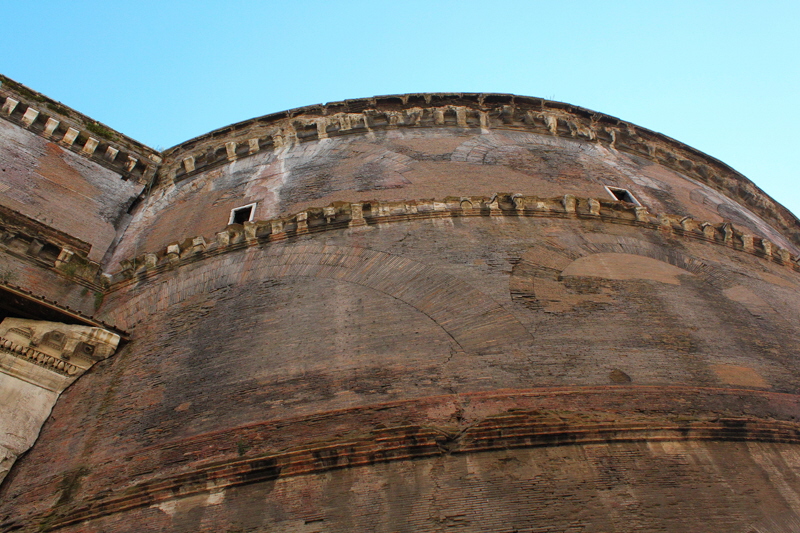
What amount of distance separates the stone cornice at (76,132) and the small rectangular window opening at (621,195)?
7.94 m

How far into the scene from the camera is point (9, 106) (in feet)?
39.2

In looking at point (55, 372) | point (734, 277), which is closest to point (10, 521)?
point (55, 372)

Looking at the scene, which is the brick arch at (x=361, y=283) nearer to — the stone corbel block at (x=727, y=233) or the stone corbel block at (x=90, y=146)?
the stone corbel block at (x=727, y=233)

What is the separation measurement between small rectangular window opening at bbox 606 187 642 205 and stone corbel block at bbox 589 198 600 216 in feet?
3.77

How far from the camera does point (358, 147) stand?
10.9 meters

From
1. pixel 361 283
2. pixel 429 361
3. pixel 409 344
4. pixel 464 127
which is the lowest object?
pixel 429 361

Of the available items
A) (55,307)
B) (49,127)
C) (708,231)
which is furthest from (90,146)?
(708,231)

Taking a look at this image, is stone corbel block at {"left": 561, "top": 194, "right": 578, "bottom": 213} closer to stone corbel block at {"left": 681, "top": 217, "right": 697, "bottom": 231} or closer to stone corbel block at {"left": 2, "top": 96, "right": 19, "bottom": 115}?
stone corbel block at {"left": 681, "top": 217, "right": 697, "bottom": 231}

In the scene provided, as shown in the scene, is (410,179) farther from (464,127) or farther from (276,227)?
(464,127)

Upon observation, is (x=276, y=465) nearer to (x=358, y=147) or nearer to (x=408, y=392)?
(x=408, y=392)

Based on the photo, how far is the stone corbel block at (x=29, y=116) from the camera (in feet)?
38.9

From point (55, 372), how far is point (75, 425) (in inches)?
35.5

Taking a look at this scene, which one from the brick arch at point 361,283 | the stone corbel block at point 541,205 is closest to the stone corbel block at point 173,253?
the brick arch at point 361,283

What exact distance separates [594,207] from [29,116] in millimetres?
9760
